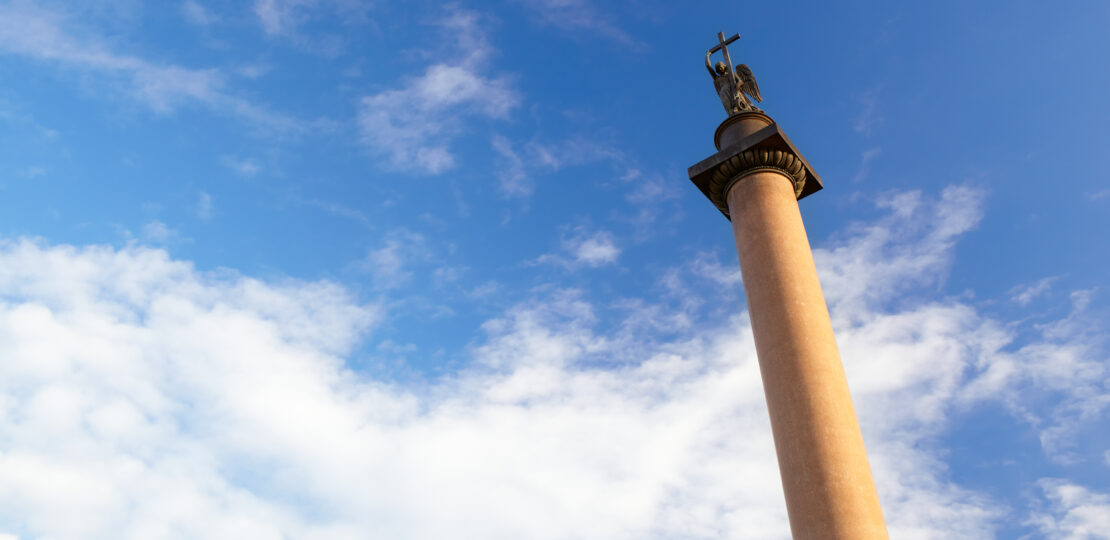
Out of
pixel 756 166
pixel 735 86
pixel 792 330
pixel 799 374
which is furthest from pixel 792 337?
pixel 735 86

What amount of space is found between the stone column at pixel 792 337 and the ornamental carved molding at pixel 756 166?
24mm

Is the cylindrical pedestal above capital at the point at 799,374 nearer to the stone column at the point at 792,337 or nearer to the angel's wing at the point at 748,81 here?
the stone column at the point at 792,337

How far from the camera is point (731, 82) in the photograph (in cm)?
2280

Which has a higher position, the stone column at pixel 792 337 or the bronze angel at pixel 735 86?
the bronze angel at pixel 735 86

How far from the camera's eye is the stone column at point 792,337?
1440cm

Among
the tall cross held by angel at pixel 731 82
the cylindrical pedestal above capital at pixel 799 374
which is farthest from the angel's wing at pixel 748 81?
the cylindrical pedestal above capital at pixel 799 374

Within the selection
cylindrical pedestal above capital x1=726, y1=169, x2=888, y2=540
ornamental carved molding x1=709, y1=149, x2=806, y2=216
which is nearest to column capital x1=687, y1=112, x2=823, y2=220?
ornamental carved molding x1=709, y1=149, x2=806, y2=216

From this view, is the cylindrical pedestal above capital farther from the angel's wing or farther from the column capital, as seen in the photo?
the angel's wing

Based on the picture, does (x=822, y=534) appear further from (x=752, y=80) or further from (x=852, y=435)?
(x=752, y=80)

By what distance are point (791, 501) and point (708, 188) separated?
28.2 ft

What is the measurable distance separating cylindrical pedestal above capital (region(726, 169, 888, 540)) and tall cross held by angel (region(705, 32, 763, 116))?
3.29m

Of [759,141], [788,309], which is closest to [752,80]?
[759,141]

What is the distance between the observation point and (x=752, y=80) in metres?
23.3

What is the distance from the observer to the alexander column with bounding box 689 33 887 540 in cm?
1441
